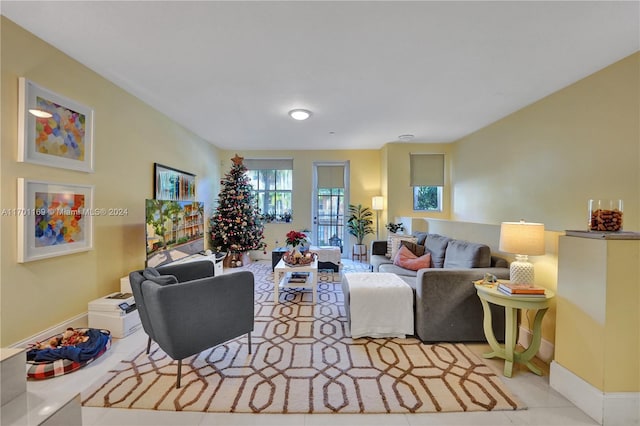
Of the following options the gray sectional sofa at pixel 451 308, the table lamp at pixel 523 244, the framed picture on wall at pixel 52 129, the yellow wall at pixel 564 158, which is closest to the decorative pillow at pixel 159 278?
the framed picture on wall at pixel 52 129

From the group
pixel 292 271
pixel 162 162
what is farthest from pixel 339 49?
pixel 162 162

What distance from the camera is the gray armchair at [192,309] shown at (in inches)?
70.5

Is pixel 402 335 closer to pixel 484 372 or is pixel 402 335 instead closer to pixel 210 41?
pixel 484 372

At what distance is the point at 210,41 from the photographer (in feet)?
6.95

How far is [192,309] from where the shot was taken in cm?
186

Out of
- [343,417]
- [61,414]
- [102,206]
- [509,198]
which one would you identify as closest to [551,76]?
[509,198]

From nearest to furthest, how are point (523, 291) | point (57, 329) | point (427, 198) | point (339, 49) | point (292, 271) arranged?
point (523, 291), point (339, 49), point (57, 329), point (292, 271), point (427, 198)

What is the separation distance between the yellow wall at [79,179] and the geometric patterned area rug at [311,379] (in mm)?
924

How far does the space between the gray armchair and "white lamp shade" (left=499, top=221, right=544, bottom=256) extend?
2238mm

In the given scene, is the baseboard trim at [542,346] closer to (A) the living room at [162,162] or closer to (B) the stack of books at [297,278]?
(A) the living room at [162,162]

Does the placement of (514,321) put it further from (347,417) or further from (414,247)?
(414,247)

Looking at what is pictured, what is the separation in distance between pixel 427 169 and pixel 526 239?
3.76 meters

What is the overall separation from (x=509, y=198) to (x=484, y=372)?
9.16 ft

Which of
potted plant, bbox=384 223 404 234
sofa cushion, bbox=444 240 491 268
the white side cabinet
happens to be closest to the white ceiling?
the white side cabinet
